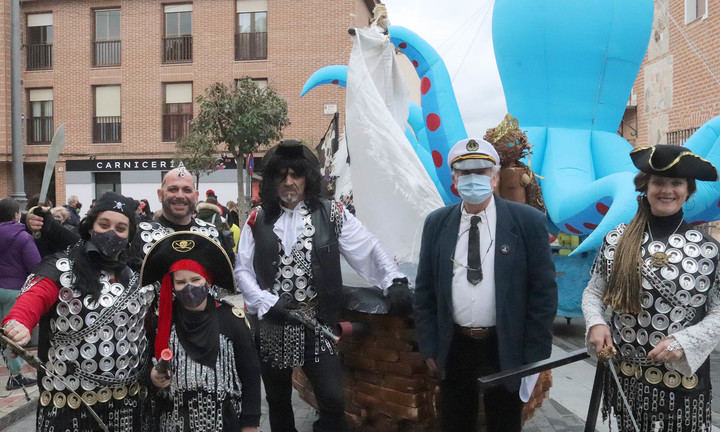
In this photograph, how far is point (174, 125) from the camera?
21156 millimetres

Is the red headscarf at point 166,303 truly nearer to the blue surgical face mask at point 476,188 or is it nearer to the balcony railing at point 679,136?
the blue surgical face mask at point 476,188

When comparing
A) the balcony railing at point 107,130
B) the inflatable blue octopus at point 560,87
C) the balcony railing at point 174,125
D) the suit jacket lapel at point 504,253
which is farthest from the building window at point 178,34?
the suit jacket lapel at point 504,253

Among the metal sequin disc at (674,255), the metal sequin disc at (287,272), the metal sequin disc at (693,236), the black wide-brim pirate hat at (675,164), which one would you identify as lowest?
the metal sequin disc at (287,272)

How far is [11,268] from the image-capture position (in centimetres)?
541

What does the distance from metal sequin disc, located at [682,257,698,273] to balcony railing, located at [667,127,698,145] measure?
9031 mm

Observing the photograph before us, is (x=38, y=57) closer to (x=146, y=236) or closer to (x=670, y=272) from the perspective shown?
(x=146, y=236)

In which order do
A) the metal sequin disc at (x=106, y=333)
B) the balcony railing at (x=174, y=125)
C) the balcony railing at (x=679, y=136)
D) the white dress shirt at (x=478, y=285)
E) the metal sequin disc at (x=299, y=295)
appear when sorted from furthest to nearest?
the balcony railing at (x=174, y=125) → the balcony railing at (x=679, y=136) → the metal sequin disc at (x=299, y=295) → the white dress shirt at (x=478, y=285) → the metal sequin disc at (x=106, y=333)

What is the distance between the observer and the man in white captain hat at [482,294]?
8.82 feet

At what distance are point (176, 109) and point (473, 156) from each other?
19.9 metres

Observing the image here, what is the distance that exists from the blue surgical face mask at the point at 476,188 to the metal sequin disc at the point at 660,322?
2.73 ft

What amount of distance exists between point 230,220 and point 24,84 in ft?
47.3

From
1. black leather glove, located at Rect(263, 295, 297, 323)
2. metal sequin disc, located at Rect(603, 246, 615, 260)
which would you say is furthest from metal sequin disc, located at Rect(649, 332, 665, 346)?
black leather glove, located at Rect(263, 295, 297, 323)

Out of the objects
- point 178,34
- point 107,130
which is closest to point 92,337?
point 178,34

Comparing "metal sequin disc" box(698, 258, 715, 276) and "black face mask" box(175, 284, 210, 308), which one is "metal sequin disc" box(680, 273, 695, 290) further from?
"black face mask" box(175, 284, 210, 308)
